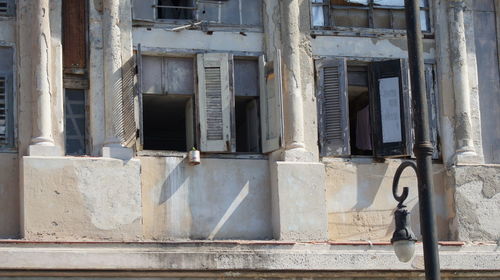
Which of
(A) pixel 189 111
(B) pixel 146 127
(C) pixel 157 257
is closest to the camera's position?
(C) pixel 157 257

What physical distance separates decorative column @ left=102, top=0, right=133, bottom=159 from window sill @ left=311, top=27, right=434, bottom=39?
3.09 metres

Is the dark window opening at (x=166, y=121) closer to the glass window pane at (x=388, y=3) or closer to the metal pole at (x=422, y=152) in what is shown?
the glass window pane at (x=388, y=3)

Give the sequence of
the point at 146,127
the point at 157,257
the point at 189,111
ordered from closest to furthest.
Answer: the point at 157,257, the point at 189,111, the point at 146,127

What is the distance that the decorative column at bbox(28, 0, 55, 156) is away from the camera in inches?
671

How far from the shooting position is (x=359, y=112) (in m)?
19.6

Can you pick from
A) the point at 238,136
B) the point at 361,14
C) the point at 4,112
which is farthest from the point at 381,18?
the point at 4,112

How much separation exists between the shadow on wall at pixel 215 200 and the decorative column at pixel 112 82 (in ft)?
2.74

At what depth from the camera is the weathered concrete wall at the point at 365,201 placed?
724 inches

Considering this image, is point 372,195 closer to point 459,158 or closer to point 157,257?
point 459,158

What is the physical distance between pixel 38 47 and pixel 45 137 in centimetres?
127

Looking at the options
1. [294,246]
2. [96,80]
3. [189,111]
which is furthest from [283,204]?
[96,80]

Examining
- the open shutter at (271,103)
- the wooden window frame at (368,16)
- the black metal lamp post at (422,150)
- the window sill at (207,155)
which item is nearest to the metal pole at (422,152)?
the black metal lamp post at (422,150)

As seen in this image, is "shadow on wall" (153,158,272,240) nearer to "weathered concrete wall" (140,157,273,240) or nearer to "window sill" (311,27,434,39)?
"weathered concrete wall" (140,157,273,240)

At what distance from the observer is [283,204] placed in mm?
17828
